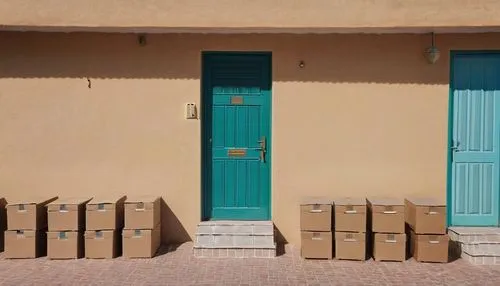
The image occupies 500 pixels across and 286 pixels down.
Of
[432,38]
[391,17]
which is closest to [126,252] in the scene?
[391,17]

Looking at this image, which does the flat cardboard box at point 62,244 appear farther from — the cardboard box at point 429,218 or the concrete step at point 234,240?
the cardboard box at point 429,218

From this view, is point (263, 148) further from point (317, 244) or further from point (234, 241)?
point (317, 244)

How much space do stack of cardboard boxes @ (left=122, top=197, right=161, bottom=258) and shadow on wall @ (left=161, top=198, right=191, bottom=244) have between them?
58 cm

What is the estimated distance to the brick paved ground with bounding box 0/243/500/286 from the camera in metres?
5.11

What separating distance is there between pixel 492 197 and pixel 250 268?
3.70m

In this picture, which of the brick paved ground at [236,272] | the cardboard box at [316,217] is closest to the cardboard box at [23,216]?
the brick paved ground at [236,272]

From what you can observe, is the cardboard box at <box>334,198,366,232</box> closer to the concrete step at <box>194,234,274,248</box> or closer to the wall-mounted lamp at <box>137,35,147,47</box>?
the concrete step at <box>194,234,274,248</box>

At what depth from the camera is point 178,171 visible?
6434 mm

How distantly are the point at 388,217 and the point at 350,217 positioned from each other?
19.0 inches

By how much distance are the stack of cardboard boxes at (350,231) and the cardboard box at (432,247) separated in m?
0.69

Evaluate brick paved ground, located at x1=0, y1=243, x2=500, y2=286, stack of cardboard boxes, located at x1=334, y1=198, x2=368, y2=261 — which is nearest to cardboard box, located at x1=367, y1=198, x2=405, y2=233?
stack of cardboard boxes, located at x1=334, y1=198, x2=368, y2=261

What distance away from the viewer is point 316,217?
19.1ft

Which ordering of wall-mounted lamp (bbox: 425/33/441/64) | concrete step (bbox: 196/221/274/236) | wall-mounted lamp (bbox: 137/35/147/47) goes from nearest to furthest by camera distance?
concrete step (bbox: 196/221/274/236)
wall-mounted lamp (bbox: 425/33/441/64)
wall-mounted lamp (bbox: 137/35/147/47)

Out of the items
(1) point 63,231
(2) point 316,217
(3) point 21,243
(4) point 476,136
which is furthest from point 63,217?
(4) point 476,136
